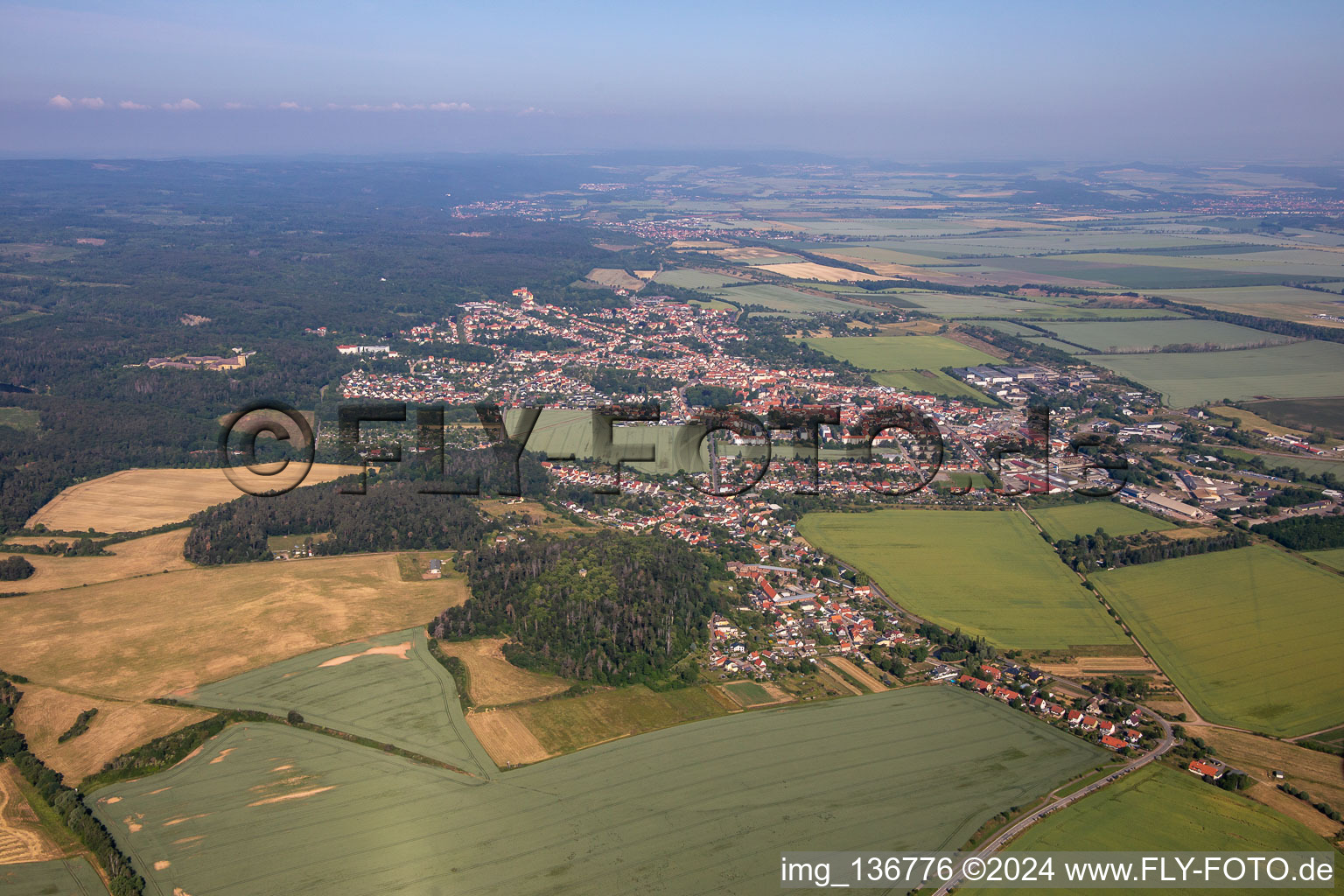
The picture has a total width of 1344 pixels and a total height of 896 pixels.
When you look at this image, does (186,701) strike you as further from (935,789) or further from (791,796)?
(935,789)

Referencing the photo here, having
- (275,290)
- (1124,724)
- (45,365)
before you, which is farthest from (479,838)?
(275,290)

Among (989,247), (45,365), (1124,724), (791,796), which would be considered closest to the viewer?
(791,796)

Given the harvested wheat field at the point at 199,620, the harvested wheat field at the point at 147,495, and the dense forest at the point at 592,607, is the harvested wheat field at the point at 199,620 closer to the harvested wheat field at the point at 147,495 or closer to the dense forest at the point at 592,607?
the dense forest at the point at 592,607

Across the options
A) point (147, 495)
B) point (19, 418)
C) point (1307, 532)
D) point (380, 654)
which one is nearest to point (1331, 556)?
point (1307, 532)

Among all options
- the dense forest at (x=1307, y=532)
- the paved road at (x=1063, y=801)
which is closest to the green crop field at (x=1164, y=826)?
the paved road at (x=1063, y=801)

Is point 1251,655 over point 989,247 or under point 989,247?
under

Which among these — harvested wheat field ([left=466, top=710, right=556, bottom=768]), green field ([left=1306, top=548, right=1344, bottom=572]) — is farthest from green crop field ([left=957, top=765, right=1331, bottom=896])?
green field ([left=1306, top=548, right=1344, bottom=572])

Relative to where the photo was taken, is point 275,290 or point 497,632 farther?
point 275,290

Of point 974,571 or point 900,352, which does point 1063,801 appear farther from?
point 900,352
